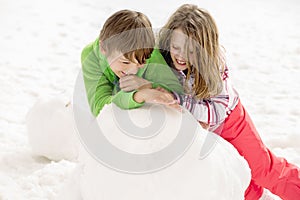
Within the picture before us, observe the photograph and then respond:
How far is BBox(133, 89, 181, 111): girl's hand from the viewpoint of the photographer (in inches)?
47.8

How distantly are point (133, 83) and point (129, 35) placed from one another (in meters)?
0.11

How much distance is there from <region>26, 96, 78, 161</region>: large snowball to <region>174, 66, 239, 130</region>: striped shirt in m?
0.57

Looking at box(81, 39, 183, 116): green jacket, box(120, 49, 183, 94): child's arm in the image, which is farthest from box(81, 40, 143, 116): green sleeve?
box(120, 49, 183, 94): child's arm

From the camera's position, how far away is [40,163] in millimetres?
1872

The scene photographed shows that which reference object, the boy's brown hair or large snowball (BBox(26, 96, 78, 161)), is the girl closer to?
the boy's brown hair

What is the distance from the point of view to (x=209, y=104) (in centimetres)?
137

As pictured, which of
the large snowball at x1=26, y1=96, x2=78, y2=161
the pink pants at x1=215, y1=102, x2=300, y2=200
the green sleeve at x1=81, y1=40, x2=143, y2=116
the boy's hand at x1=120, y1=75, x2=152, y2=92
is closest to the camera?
the boy's hand at x1=120, y1=75, x2=152, y2=92

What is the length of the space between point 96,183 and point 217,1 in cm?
230

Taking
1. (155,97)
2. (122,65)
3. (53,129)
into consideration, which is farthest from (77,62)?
(155,97)

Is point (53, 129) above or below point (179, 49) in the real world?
below

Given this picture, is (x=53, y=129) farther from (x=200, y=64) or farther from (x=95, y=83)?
(x=200, y=64)

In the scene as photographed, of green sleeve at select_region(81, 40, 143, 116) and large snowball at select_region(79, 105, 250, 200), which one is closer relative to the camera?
large snowball at select_region(79, 105, 250, 200)

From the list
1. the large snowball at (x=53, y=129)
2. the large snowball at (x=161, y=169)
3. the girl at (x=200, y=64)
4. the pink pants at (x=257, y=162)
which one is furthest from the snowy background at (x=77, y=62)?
the large snowball at (x=161, y=169)

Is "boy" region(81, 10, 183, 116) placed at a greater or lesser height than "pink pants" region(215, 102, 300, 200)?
greater
